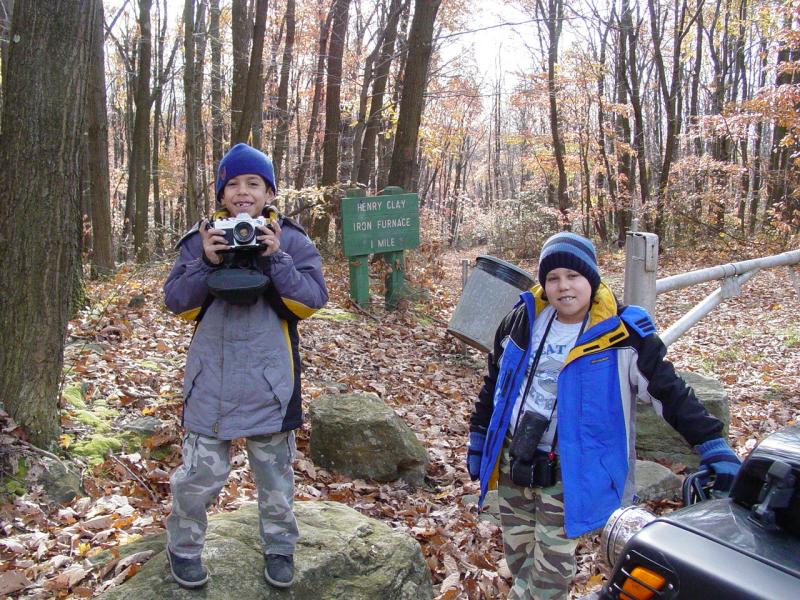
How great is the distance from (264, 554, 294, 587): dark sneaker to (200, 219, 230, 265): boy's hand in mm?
1361

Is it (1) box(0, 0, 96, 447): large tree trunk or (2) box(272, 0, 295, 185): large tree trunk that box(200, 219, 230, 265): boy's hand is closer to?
(1) box(0, 0, 96, 447): large tree trunk

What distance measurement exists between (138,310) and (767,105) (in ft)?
42.1

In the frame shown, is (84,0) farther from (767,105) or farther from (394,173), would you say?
(767,105)

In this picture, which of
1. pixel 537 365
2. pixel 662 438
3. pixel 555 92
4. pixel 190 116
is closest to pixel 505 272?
pixel 662 438

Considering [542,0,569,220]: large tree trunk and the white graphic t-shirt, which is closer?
the white graphic t-shirt

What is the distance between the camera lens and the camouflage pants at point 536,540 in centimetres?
286

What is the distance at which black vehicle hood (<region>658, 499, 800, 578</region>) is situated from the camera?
137cm

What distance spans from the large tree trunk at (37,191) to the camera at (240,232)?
2102mm

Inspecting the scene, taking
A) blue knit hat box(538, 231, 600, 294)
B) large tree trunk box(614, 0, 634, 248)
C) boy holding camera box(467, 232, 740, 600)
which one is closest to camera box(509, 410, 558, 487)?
boy holding camera box(467, 232, 740, 600)

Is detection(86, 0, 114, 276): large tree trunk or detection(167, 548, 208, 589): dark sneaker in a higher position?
detection(86, 0, 114, 276): large tree trunk

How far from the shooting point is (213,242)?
274 centimetres

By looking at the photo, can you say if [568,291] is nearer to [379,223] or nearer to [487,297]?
[487,297]

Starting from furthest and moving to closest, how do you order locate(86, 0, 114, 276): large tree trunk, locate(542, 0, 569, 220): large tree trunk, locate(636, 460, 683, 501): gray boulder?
locate(542, 0, 569, 220): large tree trunk, locate(86, 0, 114, 276): large tree trunk, locate(636, 460, 683, 501): gray boulder

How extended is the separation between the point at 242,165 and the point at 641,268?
119 inches
